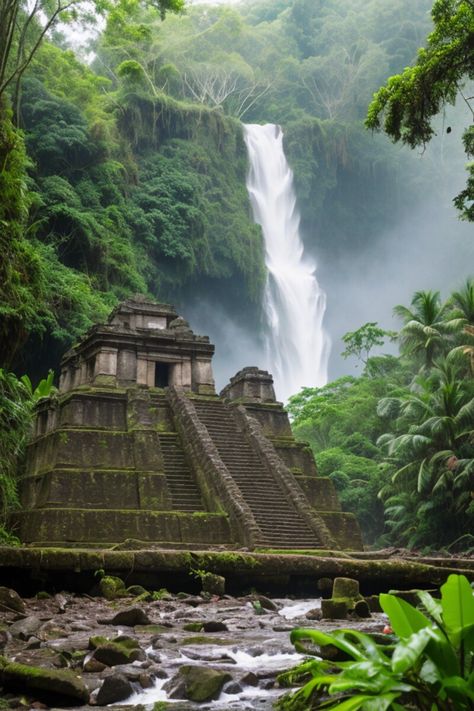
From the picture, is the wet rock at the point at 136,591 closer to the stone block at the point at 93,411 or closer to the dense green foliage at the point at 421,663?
the dense green foliage at the point at 421,663

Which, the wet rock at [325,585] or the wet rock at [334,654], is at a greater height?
the wet rock at [325,585]

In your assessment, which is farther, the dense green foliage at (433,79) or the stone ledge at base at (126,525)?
the stone ledge at base at (126,525)

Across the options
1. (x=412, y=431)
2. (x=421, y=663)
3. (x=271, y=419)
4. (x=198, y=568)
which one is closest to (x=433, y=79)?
(x=198, y=568)

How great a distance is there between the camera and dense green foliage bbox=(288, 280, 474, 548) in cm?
2222

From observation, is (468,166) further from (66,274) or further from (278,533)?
(66,274)

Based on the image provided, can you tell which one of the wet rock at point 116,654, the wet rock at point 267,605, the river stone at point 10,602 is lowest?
the wet rock at point 116,654

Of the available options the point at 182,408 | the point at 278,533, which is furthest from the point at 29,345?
the point at 278,533

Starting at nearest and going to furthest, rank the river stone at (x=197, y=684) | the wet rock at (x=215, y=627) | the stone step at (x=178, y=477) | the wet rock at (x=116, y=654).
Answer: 1. the river stone at (x=197, y=684)
2. the wet rock at (x=116, y=654)
3. the wet rock at (x=215, y=627)
4. the stone step at (x=178, y=477)

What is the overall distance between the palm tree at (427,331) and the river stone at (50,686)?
82.8 feet

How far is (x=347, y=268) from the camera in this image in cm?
6278

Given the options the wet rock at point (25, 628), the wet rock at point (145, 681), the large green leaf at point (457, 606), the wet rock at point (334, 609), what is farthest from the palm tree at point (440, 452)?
the large green leaf at point (457, 606)

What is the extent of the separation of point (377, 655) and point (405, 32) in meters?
75.1

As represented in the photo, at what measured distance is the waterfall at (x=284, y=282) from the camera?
48.7m

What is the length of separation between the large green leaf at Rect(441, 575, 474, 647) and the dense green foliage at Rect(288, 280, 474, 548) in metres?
19.6
